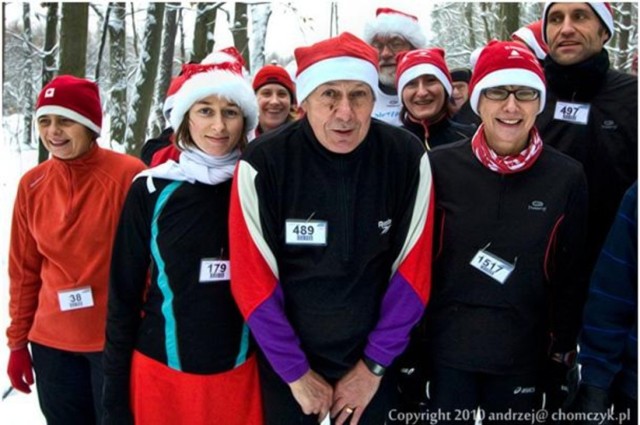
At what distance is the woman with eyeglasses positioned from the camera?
2.26 metres

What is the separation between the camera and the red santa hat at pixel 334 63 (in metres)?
2.17

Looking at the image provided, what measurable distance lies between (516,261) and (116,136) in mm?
9038

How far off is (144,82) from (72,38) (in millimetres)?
1869

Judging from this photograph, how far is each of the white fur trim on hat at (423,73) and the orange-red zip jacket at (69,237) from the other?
5.36 ft

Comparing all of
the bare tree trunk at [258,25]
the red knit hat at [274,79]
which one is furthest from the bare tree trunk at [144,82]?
the red knit hat at [274,79]

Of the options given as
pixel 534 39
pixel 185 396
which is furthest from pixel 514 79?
pixel 534 39

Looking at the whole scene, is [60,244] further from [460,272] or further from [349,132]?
[460,272]

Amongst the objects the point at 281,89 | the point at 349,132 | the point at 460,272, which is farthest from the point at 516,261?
the point at 281,89

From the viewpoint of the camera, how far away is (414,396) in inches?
98.5

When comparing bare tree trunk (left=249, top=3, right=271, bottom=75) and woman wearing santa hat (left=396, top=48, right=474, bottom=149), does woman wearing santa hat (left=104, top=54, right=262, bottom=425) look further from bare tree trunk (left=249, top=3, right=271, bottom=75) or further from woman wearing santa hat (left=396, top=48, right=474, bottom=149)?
bare tree trunk (left=249, top=3, right=271, bottom=75)

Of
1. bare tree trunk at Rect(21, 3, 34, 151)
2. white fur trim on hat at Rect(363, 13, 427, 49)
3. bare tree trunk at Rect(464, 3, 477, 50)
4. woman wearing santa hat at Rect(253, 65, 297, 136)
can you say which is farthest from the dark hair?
bare tree trunk at Rect(464, 3, 477, 50)

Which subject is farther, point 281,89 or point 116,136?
point 116,136

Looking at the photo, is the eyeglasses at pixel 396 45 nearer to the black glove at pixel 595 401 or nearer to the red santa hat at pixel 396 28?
the red santa hat at pixel 396 28

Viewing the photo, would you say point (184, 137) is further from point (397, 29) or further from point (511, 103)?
→ point (397, 29)
